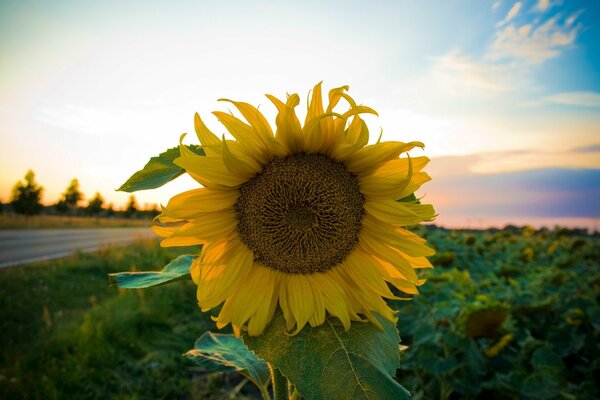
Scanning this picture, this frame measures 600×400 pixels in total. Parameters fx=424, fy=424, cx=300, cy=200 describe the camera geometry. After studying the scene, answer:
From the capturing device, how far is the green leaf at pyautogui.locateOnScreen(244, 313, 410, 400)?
1050 mm

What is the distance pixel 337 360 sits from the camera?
108cm

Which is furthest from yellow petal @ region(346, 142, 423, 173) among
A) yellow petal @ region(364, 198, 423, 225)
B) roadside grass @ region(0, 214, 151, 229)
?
roadside grass @ region(0, 214, 151, 229)

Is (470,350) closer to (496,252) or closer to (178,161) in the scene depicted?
(178,161)

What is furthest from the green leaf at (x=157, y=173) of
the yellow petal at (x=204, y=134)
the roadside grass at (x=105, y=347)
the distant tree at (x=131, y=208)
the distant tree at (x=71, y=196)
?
the distant tree at (x=131, y=208)

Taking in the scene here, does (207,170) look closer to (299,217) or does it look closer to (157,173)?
(157,173)

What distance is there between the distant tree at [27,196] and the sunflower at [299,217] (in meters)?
47.6

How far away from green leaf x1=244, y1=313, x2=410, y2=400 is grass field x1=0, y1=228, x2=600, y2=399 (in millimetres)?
1927

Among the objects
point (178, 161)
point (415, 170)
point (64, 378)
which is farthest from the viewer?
point (64, 378)

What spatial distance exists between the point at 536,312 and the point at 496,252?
5.70 meters

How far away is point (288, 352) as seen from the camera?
110 centimetres

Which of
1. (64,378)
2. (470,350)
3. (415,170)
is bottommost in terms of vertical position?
(64,378)

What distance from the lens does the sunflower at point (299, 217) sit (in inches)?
46.8

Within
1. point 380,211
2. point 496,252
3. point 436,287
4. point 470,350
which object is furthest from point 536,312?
point 496,252

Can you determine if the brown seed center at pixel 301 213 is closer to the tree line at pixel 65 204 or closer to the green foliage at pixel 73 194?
the tree line at pixel 65 204
